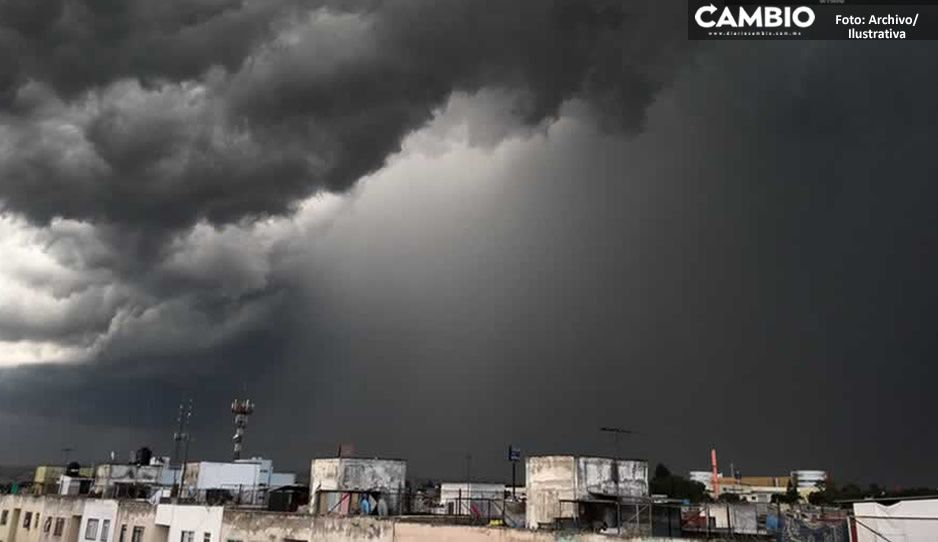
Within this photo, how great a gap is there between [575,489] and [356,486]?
21683 millimetres

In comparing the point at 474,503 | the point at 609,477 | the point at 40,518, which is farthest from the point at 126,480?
the point at 609,477

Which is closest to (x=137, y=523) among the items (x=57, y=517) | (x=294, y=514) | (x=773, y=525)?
(x=57, y=517)

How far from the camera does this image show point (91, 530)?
79.4 metres

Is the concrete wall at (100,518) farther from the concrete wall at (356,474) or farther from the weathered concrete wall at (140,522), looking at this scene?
the concrete wall at (356,474)

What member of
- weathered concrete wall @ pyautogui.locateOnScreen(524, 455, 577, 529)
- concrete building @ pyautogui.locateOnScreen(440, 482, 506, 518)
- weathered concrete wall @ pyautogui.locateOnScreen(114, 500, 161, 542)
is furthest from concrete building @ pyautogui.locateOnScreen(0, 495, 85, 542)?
weathered concrete wall @ pyautogui.locateOnScreen(524, 455, 577, 529)

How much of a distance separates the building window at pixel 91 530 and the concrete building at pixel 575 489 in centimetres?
5195

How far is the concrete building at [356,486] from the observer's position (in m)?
59.5

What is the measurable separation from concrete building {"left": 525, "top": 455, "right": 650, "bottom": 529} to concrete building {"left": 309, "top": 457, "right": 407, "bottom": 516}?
16012 millimetres

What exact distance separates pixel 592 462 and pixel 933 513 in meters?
19.0

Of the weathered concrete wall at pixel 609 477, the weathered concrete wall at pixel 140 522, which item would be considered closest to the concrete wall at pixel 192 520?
the weathered concrete wall at pixel 140 522

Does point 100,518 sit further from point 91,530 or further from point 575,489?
point 575,489

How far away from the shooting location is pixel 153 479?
9800 centimetres

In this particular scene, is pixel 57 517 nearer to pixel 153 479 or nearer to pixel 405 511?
pixel 153 479

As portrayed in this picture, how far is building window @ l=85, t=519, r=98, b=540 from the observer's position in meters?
78.6
